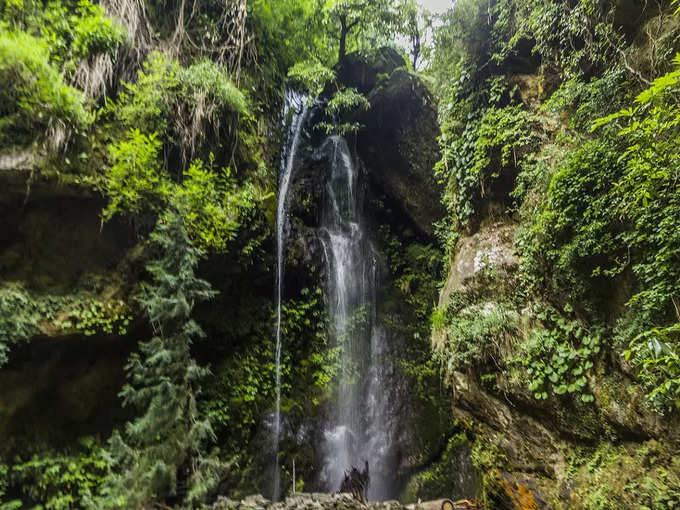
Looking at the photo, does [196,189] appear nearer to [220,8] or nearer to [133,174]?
[133,174]

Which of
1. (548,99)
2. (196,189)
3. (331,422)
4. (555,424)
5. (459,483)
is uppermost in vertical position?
(548,99)

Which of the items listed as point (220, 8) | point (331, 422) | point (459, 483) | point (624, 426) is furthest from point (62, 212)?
point (459, 483)

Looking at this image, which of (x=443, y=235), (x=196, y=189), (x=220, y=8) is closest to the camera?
(x=196, y=189)

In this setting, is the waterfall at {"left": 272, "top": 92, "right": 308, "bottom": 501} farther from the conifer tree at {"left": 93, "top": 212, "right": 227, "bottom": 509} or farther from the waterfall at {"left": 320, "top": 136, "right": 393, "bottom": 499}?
the conifer tree at {"left": 93, "top": 212, "right": 227, "bottom": 509}

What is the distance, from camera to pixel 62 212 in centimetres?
501

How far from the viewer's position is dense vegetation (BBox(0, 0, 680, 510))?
3.14 metres

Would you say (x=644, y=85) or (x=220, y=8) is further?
(x=220, y=8)

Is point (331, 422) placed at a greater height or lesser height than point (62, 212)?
lesser

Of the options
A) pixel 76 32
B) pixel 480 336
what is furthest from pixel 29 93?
pixel 480 336

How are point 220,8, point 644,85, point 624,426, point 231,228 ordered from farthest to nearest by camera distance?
point 220,8 → point 231,228 → point 644,85 → point 624,426

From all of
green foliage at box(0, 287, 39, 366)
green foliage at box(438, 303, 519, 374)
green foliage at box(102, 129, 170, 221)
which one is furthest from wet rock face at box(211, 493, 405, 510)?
green foliage at box(102, 129, 170, 221)

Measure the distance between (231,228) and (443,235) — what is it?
4.44m

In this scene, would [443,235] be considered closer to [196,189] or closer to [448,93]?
[448,93]

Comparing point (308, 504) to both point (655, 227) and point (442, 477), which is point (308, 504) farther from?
point (655, 227)
